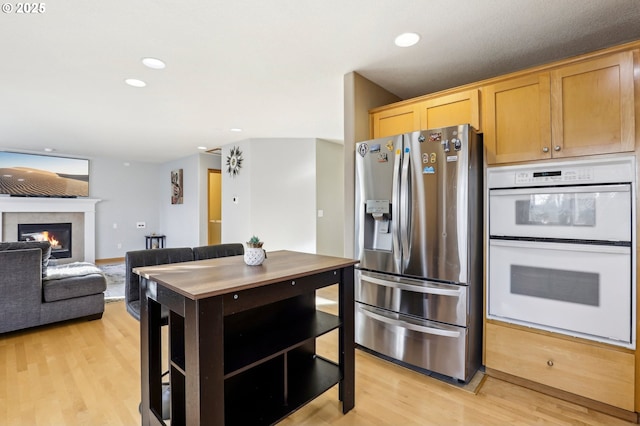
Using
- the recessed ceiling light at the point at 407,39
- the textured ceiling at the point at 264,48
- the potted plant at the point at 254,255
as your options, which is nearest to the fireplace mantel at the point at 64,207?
the textured ceiling at the point at 264,48

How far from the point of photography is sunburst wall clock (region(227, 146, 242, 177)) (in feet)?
17.4

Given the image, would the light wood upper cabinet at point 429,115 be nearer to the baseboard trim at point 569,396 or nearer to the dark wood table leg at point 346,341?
the dark wood table leg at point 346,341

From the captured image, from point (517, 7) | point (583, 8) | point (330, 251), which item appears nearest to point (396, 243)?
point (517, 7)

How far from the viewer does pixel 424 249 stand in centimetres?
225

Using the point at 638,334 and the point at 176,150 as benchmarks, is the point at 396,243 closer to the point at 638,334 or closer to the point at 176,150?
the point at 638,334

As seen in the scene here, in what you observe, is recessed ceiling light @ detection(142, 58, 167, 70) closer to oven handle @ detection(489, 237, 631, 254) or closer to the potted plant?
the potted plant

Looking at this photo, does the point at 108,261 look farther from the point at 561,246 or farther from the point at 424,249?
the point at 561,246

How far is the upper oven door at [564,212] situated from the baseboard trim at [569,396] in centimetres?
99

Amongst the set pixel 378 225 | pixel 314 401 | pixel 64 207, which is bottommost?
pixel 314 401

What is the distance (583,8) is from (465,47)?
2.20 feet

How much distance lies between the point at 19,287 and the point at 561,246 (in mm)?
4484

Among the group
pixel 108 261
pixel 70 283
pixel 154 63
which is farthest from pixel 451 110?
pixel 108 261

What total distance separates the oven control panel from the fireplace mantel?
25.4 feet

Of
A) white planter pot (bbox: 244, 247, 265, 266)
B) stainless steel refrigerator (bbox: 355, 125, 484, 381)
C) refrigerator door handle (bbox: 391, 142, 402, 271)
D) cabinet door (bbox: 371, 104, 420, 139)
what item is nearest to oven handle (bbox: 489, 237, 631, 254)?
stainless steel refrigerator (bbox: 355, 125, 484, 381)
